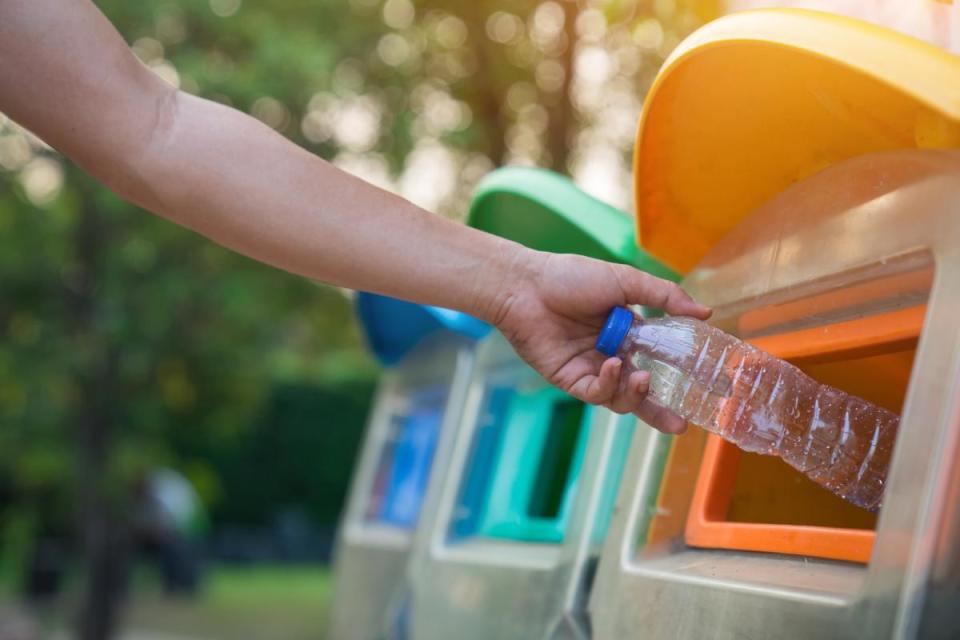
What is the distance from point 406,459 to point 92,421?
4.02m

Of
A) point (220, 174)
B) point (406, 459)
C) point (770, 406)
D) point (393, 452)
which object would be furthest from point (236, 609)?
point (220, 174)

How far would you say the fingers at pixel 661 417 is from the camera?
2.07 metres

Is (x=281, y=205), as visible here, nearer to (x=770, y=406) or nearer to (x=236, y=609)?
(x=770, y=406)

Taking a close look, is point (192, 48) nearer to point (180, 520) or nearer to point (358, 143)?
point (358, 143)

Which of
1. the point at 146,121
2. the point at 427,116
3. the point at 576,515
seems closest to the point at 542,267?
the point at 146,121

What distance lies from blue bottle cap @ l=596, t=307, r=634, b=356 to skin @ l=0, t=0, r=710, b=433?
0.03m

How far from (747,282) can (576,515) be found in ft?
2.67

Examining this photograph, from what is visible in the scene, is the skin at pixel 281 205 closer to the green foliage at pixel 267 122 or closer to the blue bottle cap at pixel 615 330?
the blue bottle cap at pixel 615 330

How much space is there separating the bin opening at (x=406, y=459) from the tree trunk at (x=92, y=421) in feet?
11.6

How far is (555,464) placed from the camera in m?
3.50

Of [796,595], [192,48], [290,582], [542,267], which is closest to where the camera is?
[796,595]

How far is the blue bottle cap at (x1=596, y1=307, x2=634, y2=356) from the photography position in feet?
6.70

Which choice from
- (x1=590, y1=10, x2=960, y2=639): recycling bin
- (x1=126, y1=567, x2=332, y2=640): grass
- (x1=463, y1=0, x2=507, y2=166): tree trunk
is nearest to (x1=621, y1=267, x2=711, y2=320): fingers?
(x1=590, y1=10, x2=960, y2=639): recycling bin

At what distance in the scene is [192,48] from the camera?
25.9 feet
